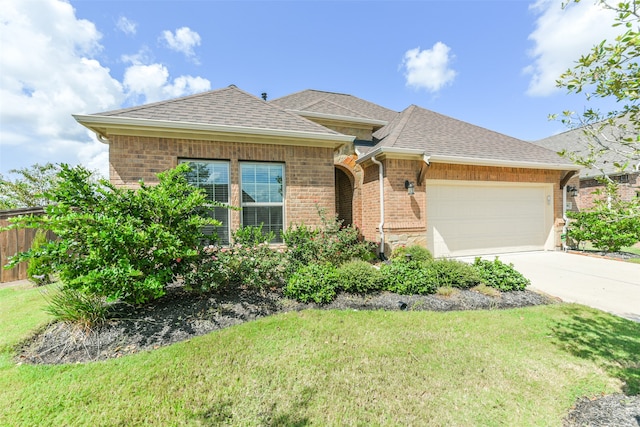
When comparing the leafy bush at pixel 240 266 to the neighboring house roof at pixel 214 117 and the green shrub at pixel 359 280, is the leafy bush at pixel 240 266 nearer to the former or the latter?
the green shrub at pixel 359 280

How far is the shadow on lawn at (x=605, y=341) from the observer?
2838 mm

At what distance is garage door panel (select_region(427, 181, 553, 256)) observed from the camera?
8.56 m

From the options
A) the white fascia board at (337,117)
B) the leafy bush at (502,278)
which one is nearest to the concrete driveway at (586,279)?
the leafy bush at (502,278)

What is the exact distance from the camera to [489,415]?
2211mm

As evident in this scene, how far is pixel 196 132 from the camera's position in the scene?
5914 mm

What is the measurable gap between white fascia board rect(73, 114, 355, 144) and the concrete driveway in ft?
19.5

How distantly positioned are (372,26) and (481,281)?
30.0 ft

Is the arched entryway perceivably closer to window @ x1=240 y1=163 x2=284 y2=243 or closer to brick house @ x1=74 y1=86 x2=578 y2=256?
brick house @ x1=74 y1=86 x2=578 y2=256

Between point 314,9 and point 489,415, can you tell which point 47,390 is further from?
point 314,9

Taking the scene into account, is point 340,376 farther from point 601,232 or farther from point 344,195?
point 601,232

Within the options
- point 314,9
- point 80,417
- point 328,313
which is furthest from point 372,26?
point 80,417

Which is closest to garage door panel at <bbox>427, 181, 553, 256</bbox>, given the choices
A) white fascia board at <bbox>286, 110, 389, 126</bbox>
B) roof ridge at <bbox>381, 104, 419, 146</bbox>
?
roof ridge at <bbox>381, 104, 419, 146</bbox>

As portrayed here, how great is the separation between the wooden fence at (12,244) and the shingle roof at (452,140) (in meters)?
10.2

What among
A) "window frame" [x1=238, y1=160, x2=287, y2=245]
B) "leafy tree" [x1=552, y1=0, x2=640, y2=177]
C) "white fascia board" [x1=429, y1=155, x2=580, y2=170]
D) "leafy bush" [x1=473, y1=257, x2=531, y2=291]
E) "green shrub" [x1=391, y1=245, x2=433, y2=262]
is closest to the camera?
"leafy tree" [x1=552, y1=0, x2=640, y2=177]
